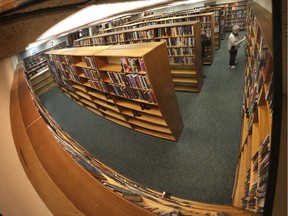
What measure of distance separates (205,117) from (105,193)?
67 centimetres

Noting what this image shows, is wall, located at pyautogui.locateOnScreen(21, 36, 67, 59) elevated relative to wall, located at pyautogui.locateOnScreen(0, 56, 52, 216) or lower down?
elevated

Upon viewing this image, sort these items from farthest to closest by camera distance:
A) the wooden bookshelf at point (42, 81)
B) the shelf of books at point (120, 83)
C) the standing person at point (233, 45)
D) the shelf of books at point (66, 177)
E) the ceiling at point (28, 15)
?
the standing person at point (233, 45), the shelf of books at point (120, 83), the wooden bookshelf at point (42, 81), the shelf of books at point (66, 177), the ceiling at point (28, 15)

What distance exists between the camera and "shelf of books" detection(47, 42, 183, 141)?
585 mm

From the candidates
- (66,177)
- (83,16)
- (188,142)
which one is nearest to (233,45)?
(188,142)

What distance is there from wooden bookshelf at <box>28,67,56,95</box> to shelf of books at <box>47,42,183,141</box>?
3 cm

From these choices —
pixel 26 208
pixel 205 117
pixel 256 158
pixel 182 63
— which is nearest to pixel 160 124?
pixel 205 117

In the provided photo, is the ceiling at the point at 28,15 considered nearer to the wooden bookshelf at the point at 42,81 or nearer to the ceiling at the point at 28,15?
the ceiling at the point at 28,15

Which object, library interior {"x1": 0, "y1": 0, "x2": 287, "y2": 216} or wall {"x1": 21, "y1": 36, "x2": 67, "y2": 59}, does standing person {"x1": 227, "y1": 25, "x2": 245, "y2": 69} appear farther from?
wall {"x1": 21, "y1": 36, "x2": 67, "y2": 59}

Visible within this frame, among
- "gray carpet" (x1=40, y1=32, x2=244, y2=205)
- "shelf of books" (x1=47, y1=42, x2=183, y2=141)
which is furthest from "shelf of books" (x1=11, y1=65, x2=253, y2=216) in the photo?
"shelf of books" (x1=47, y1=42, x2=183, y2=141)

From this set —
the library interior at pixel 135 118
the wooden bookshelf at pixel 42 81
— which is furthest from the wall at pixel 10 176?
the wooden bookshelf at pixel 42 81

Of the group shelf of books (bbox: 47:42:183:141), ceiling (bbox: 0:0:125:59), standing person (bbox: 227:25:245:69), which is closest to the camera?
ceiling (bbox: 0:0:125:59)

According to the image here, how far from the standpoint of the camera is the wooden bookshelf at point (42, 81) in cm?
41

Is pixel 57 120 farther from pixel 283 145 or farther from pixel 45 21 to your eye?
pixel 283 145

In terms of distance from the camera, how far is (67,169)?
0.99 ft
